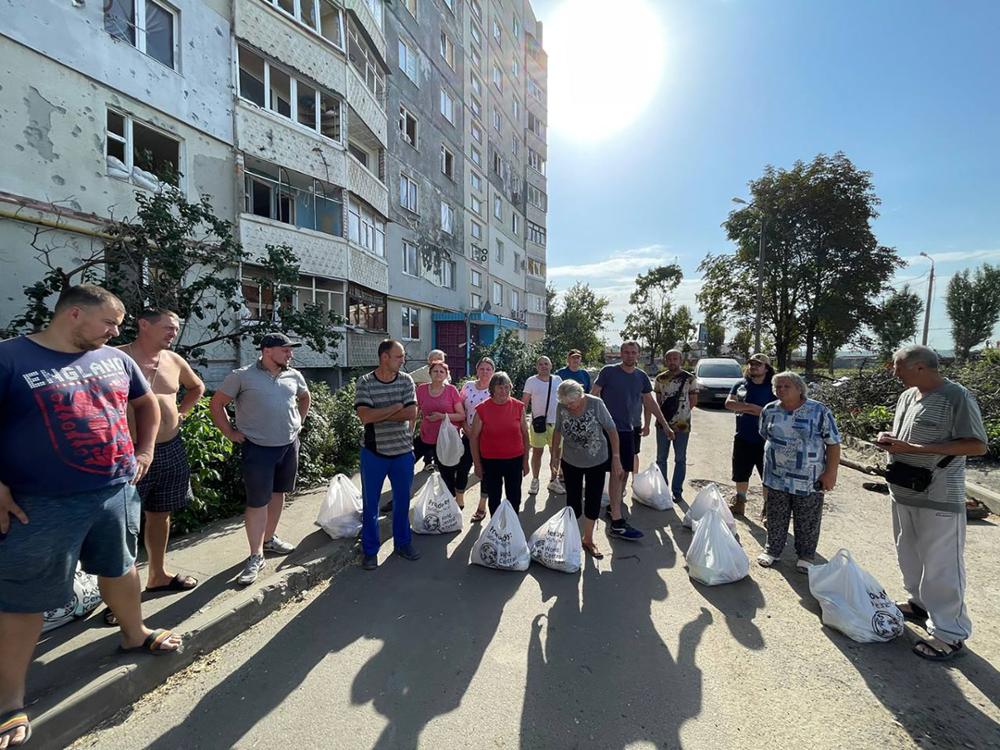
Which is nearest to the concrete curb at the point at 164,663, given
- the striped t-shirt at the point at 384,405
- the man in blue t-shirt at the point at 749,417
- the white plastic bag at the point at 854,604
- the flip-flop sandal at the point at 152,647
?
the flip-flop sandal at the point at 152,647

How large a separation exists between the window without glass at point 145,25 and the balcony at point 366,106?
14.8 feet

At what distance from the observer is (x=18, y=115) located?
7.28m

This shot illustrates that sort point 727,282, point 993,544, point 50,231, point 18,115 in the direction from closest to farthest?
point 993,544 < point 18,115 < point 50,231 < point 727,282

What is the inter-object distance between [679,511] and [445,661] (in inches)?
148

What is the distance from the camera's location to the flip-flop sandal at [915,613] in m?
3.23

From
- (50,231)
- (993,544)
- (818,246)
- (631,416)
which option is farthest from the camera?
(818,246)

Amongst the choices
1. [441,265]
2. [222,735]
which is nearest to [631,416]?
[222,735]

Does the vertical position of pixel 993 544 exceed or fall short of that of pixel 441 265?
it falls short

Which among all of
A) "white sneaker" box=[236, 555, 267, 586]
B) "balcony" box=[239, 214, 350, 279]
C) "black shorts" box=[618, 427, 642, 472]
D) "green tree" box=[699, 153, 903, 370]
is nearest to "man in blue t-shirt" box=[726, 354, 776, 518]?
"black shorts" box=[618, 427, 642, 472]

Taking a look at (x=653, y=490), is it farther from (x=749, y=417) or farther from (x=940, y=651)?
(x=940, y=651)

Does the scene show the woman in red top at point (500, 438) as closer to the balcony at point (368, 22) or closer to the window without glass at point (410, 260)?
the balcony at point (368, 22)

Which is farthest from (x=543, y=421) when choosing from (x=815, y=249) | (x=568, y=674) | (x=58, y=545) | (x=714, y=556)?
(x=815, y=249)

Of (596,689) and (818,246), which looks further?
(818,246)

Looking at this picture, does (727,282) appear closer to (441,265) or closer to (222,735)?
(441,265)
